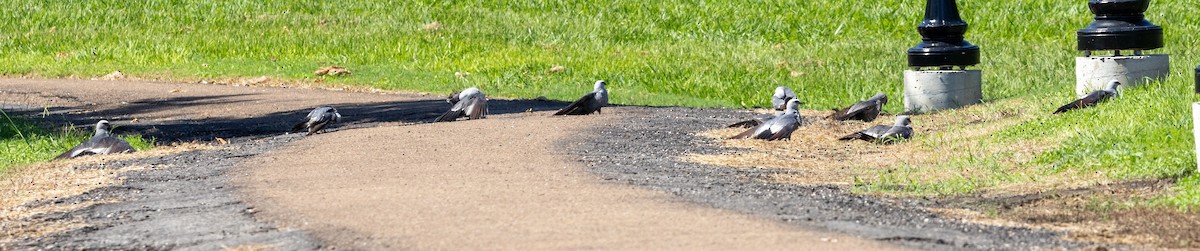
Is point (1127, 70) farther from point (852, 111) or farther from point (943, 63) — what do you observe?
point (852, 111)

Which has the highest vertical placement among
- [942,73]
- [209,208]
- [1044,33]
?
[209,208]

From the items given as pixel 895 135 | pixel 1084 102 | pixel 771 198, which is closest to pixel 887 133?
pixel 895 135

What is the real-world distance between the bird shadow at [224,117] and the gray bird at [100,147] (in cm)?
142

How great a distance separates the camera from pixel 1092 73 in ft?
47.1

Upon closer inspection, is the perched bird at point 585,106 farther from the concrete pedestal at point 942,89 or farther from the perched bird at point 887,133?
the perched bird at point 887,133

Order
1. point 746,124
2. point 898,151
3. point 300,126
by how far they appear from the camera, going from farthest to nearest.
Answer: point 300,126, point 746,124, point 898,151

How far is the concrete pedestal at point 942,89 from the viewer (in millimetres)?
15539

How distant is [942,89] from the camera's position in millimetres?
15539

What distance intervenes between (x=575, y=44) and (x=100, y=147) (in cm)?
1332

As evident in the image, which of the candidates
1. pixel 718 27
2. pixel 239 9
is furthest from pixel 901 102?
pixel 239 9

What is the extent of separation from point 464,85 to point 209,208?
12430 millimetres

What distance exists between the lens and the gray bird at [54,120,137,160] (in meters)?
12.3

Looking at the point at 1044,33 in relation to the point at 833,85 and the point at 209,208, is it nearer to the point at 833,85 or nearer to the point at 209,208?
the point at 833,85

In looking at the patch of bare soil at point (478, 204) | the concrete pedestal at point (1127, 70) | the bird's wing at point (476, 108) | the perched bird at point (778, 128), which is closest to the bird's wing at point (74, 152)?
the patch of bare soil at point (478, 204)
